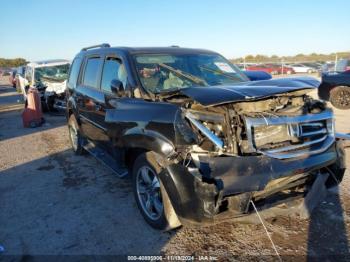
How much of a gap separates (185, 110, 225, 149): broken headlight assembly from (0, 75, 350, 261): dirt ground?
111cm

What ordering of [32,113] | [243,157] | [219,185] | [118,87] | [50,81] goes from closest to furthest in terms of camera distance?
[219,185] → [243,157] → [118,87] → [32,113] → [50,81]

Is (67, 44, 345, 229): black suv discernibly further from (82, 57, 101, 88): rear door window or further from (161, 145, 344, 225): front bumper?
(82, 57, 101, 88): rear door window

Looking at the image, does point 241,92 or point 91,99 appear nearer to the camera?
point 241,92

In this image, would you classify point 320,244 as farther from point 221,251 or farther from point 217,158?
point 217,158

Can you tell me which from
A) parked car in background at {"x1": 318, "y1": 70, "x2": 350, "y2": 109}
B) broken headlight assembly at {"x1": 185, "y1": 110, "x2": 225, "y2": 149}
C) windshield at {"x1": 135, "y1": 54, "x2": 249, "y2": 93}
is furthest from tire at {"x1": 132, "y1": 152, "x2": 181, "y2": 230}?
parked car in background at {"x1": 318, "y1": 70, "x2": 350, "y2": 109}

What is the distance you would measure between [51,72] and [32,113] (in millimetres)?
3940

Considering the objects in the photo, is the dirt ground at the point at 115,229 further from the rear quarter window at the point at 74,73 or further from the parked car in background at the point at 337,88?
the parked car in background at the point at 337,88

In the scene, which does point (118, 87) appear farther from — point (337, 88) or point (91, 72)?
point (337, 88)

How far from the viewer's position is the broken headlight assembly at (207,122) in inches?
115

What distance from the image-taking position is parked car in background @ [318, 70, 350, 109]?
10.2 m

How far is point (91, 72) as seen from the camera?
537 centimetres

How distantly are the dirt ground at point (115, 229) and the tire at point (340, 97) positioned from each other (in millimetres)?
6624

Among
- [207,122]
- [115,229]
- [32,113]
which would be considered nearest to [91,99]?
[115,229]

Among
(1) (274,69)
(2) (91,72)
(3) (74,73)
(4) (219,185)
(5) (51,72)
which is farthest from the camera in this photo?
(1) (274,69)
